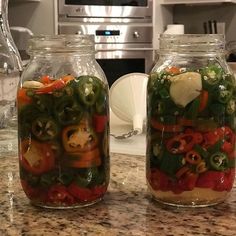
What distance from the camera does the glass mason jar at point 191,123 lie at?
0.56 metres

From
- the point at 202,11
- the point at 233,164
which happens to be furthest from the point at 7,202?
the point at 202,11

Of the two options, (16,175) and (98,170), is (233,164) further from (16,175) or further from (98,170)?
(16,175)

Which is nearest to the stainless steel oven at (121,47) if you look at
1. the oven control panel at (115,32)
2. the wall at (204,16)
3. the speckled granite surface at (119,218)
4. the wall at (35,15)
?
the oven control panel at (115,32)

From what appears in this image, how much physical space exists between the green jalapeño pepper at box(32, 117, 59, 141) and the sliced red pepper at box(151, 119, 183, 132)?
0.38 ft

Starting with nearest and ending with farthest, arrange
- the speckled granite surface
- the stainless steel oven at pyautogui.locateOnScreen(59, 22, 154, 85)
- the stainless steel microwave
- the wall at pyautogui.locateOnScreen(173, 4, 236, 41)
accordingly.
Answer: the speckled granite surface
the stainless steel microwave
the stainless steel oven at pyautogui.locateOnScreen(59, 22, 154, 85)
the wall at pyautogui.locateOnScreen(173, 4, 236, 41)

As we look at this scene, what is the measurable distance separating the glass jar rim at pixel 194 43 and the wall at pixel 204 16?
2.78m

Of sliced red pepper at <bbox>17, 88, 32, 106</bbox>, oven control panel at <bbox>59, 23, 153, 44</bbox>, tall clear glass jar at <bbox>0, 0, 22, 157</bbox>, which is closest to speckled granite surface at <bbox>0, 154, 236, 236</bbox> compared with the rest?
sliced red pepper at <bbox>17, 88, 32, 106</bbox>

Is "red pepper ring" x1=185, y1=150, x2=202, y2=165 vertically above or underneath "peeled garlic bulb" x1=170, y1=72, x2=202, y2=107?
underneath

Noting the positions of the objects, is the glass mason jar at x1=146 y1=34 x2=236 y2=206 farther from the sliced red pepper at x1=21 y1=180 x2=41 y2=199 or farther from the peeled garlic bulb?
the sliced red pepper at x1=21 y1=180 x2=41 y2=199

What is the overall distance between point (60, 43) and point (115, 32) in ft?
7.76

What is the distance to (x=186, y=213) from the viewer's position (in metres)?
0.57

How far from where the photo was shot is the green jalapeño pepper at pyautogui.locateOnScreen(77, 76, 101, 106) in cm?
56

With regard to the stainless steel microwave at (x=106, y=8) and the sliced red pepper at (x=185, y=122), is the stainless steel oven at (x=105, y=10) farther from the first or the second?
the sliced red pepper at (x=185, y=122)

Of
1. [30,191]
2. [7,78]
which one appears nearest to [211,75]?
[30,191]
